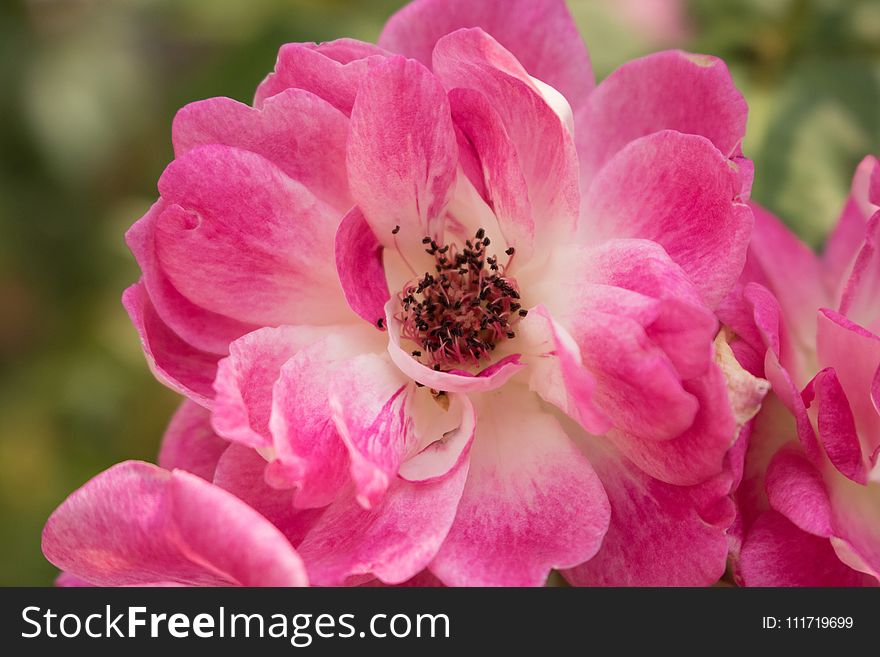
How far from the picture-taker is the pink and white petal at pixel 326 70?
1.36m

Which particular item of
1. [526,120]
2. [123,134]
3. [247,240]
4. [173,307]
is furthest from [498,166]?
[123,134]

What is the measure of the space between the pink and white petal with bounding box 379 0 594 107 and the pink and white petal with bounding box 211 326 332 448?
16.7 inches

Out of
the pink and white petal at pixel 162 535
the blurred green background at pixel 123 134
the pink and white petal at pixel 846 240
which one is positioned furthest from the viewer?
the blurred green background at pixel 123 134

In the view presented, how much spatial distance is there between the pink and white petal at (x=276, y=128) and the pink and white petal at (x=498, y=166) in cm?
16

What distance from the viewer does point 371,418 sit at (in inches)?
52.4

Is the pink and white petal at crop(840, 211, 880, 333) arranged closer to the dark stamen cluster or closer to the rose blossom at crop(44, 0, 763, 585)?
the rose blossom at crop(44, 0, 763, 585)

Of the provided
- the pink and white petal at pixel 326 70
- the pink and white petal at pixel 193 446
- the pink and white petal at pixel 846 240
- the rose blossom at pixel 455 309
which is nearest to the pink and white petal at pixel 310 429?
the rose blossom at pixel 455 309

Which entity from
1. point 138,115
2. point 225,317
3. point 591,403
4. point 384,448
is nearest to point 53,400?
point 138,115

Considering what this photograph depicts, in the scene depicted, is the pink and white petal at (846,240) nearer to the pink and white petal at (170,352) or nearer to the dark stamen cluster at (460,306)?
the dark stamen cluster at (460,306)

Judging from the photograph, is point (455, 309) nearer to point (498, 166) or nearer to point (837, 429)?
point (498, 166)

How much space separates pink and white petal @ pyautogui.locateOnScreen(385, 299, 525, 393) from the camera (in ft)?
4.26

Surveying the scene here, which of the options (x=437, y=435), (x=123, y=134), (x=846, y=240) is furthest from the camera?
(x=123, y=134)

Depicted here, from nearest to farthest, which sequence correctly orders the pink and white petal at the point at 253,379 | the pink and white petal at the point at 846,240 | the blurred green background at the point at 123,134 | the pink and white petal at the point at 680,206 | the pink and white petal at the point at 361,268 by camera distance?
the pink and white petal at the point at 253,379, the pink and white petal at the point at 680,206, the pink and white petal at the point at 361,268, the pink and white petal at the point at 846,240, the blurred green background at the point at 123,134

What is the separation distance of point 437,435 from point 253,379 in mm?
246
